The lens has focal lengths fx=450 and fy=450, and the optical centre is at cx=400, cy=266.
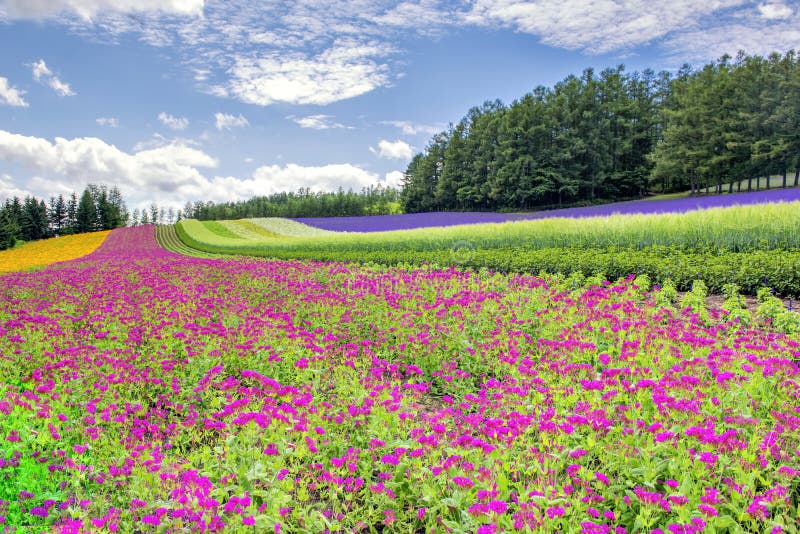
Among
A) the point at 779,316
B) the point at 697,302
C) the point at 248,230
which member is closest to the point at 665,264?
the point at 697,302

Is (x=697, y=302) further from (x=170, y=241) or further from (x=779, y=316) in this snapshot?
(x=170, y=241)

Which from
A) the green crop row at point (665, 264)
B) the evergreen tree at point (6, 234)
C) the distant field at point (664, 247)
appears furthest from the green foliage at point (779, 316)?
the evergreen tree at point (6, 234)

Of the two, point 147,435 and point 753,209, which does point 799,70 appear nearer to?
point 753,209

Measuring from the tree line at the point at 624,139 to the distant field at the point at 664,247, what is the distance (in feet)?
122

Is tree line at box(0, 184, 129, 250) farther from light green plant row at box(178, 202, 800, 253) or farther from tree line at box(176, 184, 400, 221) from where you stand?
light green plant row at box(178, 202, 800, 253)

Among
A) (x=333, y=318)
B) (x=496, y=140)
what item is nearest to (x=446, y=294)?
(x=333, y=318)

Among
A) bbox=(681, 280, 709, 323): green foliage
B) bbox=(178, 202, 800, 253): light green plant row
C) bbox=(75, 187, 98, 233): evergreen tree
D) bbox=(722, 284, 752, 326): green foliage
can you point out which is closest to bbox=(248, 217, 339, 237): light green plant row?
bbox=(178, 202, 800, 253): light green plant row

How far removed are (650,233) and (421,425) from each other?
34.0 ft

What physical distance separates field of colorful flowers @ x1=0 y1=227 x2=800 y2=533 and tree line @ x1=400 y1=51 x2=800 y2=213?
152 feet

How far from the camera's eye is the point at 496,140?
58.3 metres

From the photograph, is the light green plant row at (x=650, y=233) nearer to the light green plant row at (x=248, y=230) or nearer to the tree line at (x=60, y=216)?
the light green plant row at (x=248, y=230)

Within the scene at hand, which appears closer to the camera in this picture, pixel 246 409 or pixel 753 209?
pixel 246 409

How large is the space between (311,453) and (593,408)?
7.50ft

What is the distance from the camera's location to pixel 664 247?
1052 centimetres
